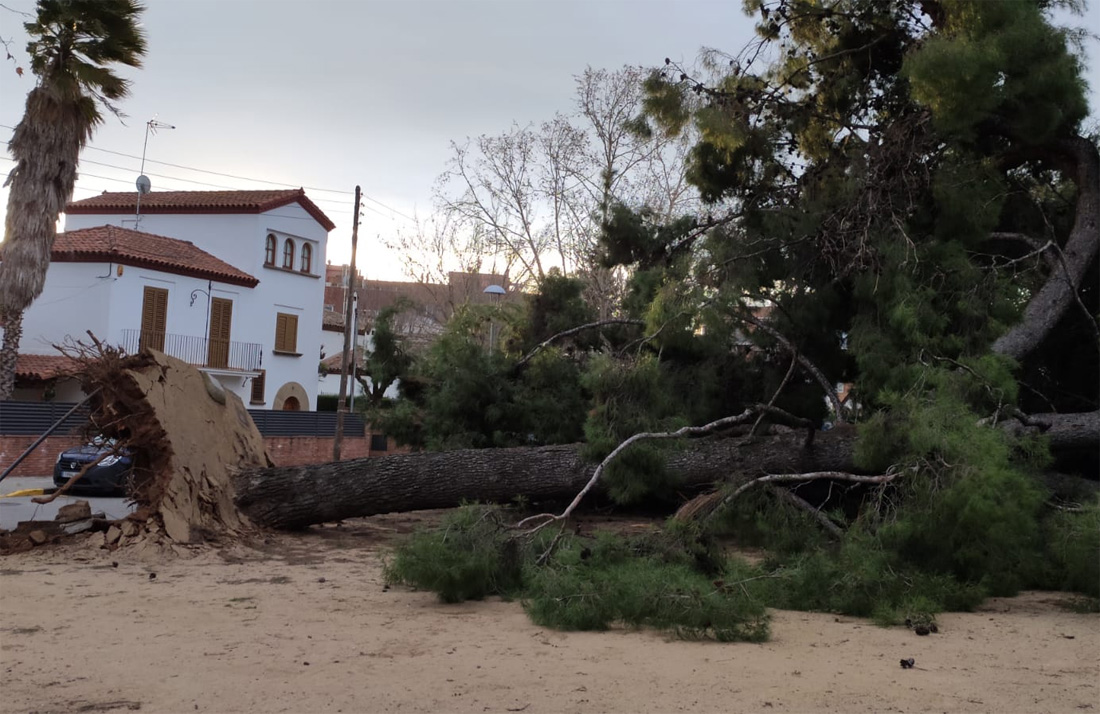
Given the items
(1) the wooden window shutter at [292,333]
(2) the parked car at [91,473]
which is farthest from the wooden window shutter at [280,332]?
(2) the parked car at [91,473]

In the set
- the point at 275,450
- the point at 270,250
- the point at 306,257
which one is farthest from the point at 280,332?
the point at 275,450

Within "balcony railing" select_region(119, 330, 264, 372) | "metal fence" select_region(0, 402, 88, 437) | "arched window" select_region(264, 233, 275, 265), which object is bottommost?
"metal fence" select_region(0, 402, 88, 437)

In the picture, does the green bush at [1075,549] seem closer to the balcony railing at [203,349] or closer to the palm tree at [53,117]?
the palm tree at [53,117]

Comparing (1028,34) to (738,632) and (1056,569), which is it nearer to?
(1056,569)

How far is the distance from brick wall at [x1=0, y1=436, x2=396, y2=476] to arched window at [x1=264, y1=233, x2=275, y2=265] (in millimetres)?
9322

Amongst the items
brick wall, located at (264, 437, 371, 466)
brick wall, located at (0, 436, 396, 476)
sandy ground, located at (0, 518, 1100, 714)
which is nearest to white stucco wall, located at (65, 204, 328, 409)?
brick wall, located at (264, 437, 371, 466)

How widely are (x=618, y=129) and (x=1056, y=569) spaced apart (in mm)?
19034

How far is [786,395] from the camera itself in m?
11.9

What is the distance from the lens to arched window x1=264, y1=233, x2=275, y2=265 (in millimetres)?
32834

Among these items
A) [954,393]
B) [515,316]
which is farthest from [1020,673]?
[515,316]

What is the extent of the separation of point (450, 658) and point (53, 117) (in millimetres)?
16938

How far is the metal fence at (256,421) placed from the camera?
18.7 meters

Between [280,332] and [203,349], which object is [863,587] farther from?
[280,332]

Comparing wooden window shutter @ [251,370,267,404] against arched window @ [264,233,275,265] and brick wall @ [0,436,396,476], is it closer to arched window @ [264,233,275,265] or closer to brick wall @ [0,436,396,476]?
arched window @ [264,233,275,265]
